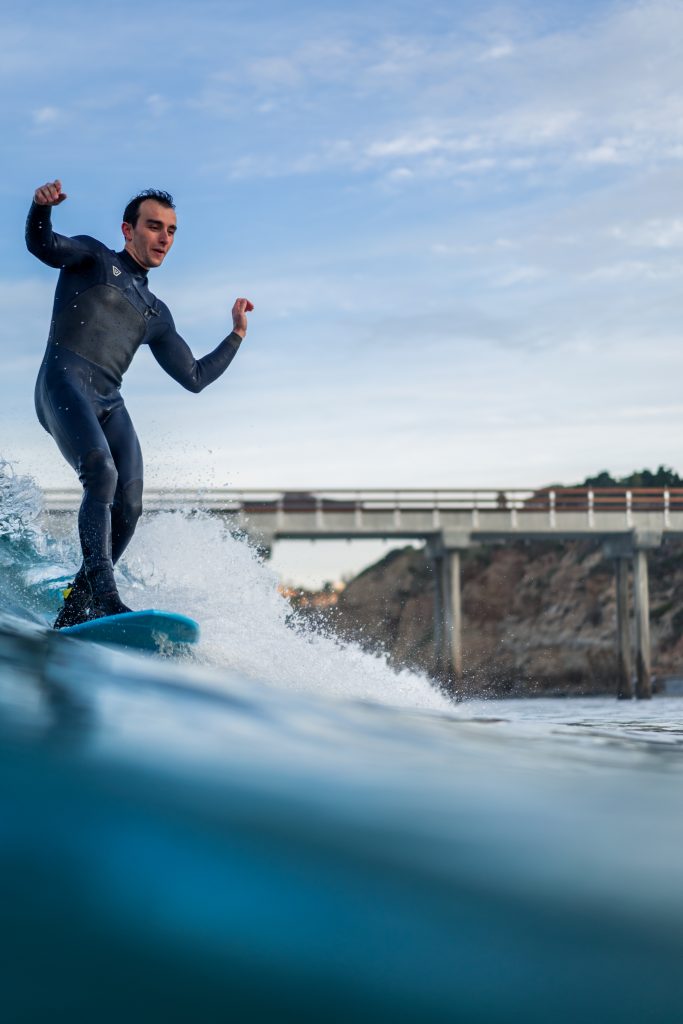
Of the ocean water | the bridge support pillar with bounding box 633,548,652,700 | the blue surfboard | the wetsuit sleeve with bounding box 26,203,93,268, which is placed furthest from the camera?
the bridge support pillar with bounding box 633,548,652,700

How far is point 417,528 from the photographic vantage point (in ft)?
89.0

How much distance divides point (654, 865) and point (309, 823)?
0.59m

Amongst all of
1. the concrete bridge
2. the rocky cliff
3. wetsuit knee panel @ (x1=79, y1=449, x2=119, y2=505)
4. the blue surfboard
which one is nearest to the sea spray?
the blue surfboard

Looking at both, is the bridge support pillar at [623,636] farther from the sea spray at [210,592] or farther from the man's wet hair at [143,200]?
the man's wet hair at [143,200]

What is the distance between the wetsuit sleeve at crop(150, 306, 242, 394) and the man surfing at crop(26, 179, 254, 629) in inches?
1.7

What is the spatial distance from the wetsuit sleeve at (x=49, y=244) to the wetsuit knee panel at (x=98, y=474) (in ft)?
2.82

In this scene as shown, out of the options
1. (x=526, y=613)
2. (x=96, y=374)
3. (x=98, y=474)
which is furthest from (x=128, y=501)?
(x=526, y=613)

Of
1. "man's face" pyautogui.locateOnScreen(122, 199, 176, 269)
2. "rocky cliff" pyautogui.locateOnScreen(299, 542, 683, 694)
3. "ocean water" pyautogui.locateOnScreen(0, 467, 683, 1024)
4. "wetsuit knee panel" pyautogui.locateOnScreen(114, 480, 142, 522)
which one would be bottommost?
"rocky cliff" pyautogui.locateOnScreen(299, 542, 683, 694)

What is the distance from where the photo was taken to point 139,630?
3934 millimetres

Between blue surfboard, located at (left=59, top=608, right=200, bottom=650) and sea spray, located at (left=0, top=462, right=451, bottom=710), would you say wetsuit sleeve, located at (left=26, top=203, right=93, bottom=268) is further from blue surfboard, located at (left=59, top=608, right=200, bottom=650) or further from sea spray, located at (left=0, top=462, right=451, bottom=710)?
blue surfboard, located at (left=59, top=608, right=200, bottom=650)

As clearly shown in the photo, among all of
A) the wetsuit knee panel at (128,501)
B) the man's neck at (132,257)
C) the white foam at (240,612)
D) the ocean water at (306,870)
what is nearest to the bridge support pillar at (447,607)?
the white foam at (240,612)

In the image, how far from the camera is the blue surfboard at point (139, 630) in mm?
3896

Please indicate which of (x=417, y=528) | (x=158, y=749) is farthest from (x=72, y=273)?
(x=417, y=528)

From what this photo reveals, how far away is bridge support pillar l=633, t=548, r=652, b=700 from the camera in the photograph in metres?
27.6
